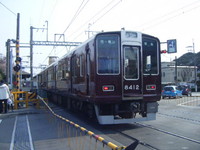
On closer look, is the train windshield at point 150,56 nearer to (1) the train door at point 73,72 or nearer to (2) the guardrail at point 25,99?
(1) the train door at point 73,72

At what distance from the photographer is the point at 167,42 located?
23375 millimetres

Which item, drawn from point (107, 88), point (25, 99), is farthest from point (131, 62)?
point (25, 99)

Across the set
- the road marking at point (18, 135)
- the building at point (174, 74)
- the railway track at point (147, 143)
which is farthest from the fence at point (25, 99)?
the building at point (174, 74)

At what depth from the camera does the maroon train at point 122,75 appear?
8805 millimetres

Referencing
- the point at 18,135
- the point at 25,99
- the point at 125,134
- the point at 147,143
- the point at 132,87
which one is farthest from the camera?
the point at 25,99

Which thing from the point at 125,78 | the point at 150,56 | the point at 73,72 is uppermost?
the point at 150,56

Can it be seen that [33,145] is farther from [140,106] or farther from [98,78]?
[140,106]

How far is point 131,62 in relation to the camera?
9.23m

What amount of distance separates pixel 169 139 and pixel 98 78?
293cm

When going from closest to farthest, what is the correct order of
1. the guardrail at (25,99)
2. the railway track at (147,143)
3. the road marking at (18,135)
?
the railway track at (147,143) < the road marking at (18,135) < the guardrail at (25,99)

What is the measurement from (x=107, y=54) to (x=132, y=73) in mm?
1114

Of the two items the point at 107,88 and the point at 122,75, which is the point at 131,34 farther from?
the point at 107,88

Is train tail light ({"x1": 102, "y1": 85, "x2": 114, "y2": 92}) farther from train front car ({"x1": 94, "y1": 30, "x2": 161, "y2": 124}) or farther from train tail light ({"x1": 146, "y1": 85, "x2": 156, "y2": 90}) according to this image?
train tail light ({"x1": 146, "y1": 85, "x2": 156, "y2": 90})

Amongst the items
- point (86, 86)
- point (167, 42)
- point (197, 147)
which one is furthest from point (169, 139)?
point (167, 42)
